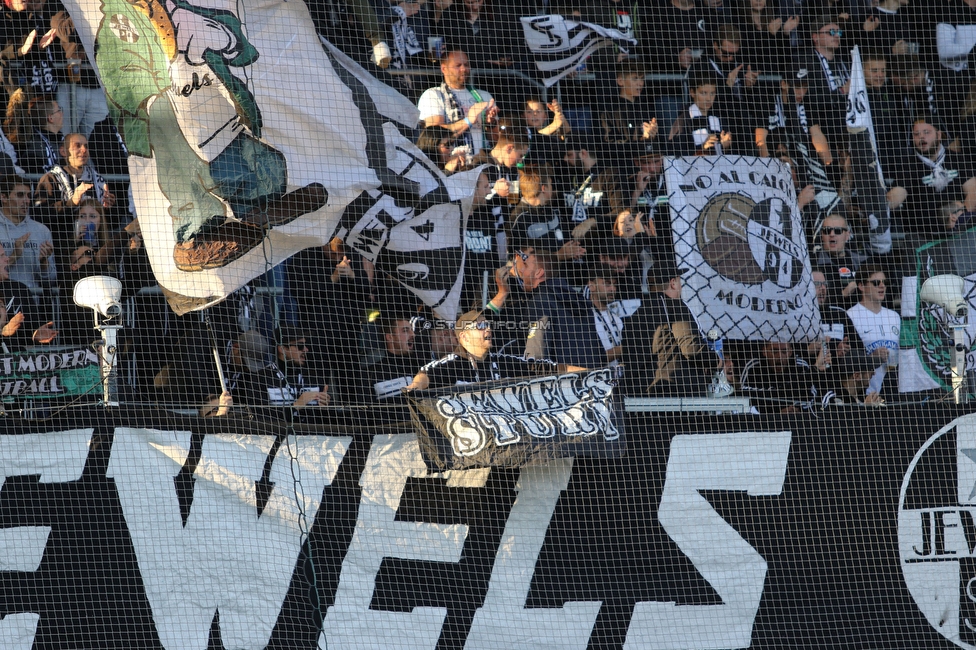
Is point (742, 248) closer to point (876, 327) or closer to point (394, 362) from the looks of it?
point (876, 327)

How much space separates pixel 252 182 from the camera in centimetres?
698

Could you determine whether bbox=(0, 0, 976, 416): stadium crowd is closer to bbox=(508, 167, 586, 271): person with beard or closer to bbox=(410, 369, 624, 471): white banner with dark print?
bbox=(508, 167, 586, 271): person with beard

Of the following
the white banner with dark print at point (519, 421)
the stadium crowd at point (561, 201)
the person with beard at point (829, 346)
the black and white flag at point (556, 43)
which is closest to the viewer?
the white banner with dark print at point (519, 421)

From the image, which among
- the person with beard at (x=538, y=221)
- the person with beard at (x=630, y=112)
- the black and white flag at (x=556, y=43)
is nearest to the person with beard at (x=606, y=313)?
the person with beard at (x=538, y=221)

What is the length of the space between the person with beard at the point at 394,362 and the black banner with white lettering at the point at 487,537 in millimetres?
679

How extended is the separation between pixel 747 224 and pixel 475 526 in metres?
2.89

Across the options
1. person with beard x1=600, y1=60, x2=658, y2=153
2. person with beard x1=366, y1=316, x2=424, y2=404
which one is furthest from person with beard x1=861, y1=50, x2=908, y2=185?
person with beard x1=366, y1=316, x2=424, y2=404

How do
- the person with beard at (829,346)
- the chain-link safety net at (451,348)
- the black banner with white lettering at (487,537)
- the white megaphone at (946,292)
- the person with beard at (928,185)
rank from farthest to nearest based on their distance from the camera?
1. the person with beard at (928,185)
2. the person with beard at (829,346)
3. the white megaphone at (946,292)
4. the chain-link safety net at (451,348)
5. the black banner with white lettering at (487,537)

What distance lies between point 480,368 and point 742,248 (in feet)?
6.82

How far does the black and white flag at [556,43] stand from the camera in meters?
8.34

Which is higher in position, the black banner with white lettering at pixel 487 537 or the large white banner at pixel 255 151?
the large white banner at pixel 255 151

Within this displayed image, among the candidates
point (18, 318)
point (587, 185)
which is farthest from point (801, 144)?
point (18, 318)

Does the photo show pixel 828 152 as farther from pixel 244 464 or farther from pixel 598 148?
pixel 244 464

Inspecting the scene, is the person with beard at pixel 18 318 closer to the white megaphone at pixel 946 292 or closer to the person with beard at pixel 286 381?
the person with beard at pixel 286 381
